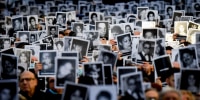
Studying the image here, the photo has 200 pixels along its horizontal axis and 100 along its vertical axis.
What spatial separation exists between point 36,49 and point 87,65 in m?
2.50

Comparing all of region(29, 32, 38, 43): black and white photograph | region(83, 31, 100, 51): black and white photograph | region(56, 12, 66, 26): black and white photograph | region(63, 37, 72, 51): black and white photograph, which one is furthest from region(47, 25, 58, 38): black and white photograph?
region(63, 37, 72, 51): black and white photograph

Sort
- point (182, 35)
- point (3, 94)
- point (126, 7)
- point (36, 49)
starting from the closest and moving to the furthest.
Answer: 1. point (3, 94)
2. point (36, 49)
3. point (182, 35)
4. point (126, 7)

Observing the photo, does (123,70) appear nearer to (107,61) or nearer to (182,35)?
(107,61)

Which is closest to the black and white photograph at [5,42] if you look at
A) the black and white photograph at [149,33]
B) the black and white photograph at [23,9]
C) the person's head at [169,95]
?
the black and white photograph at [149,33]

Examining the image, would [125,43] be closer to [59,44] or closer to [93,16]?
[59,44]

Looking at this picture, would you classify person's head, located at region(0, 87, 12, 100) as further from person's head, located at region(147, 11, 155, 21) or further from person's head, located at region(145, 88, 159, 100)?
person's head, located at region(147, 11, 155, 21)

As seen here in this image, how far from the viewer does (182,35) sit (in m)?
10.0

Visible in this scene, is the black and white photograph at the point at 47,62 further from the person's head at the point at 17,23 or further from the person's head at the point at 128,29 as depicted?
the person's head at the point at 17,23

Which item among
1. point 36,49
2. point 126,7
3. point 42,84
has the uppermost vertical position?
point 126,7

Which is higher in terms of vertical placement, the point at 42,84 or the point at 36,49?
the point at 36,49

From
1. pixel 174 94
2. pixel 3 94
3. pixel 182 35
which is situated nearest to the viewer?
pixel 174 94

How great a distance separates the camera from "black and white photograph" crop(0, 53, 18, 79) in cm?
613

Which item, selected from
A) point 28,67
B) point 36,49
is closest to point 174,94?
point 28,67

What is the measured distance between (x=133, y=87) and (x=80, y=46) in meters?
3.11
